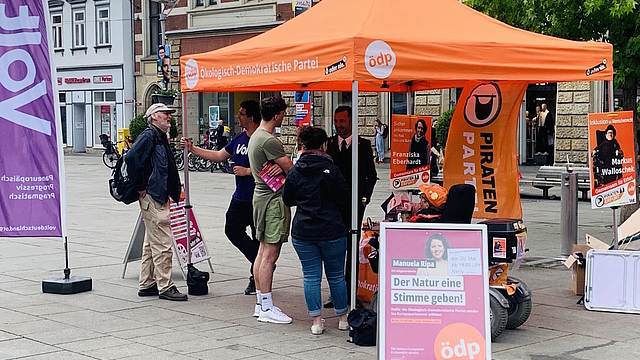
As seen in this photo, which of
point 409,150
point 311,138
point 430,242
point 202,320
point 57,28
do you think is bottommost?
point 202,320

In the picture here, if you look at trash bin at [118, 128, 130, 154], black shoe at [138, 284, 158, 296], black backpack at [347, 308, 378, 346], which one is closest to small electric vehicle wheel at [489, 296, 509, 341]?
black backpack at [347, 308, 378, 346]

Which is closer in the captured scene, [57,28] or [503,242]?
[503,242]

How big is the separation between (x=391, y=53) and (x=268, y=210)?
72.9 inches

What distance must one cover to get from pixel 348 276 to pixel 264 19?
28.2m

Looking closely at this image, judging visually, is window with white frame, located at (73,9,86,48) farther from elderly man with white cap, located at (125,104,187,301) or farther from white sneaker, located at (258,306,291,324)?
white sneaker, located at (258,306,291,324)

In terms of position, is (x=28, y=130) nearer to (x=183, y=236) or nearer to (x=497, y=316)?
(x=183, y=236)

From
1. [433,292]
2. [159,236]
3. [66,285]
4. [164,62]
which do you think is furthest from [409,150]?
[164,62]

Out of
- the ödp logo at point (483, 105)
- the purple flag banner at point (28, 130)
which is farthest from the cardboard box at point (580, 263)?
the purple flag banner at point (28, 130)

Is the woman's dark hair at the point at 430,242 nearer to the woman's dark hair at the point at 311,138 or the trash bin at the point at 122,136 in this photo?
the woman's dark hair at the point at 311,138

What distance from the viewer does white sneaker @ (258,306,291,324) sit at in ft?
25.1

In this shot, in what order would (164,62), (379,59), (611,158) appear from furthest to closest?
(164,62) < (611,158) < (379,59)

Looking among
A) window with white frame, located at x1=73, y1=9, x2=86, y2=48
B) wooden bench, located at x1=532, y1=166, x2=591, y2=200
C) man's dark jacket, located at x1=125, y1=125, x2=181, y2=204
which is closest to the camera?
man's dark jacket, located at x1=125, y1=125, x2=181, y2=204

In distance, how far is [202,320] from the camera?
25.5ft

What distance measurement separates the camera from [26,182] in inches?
346
